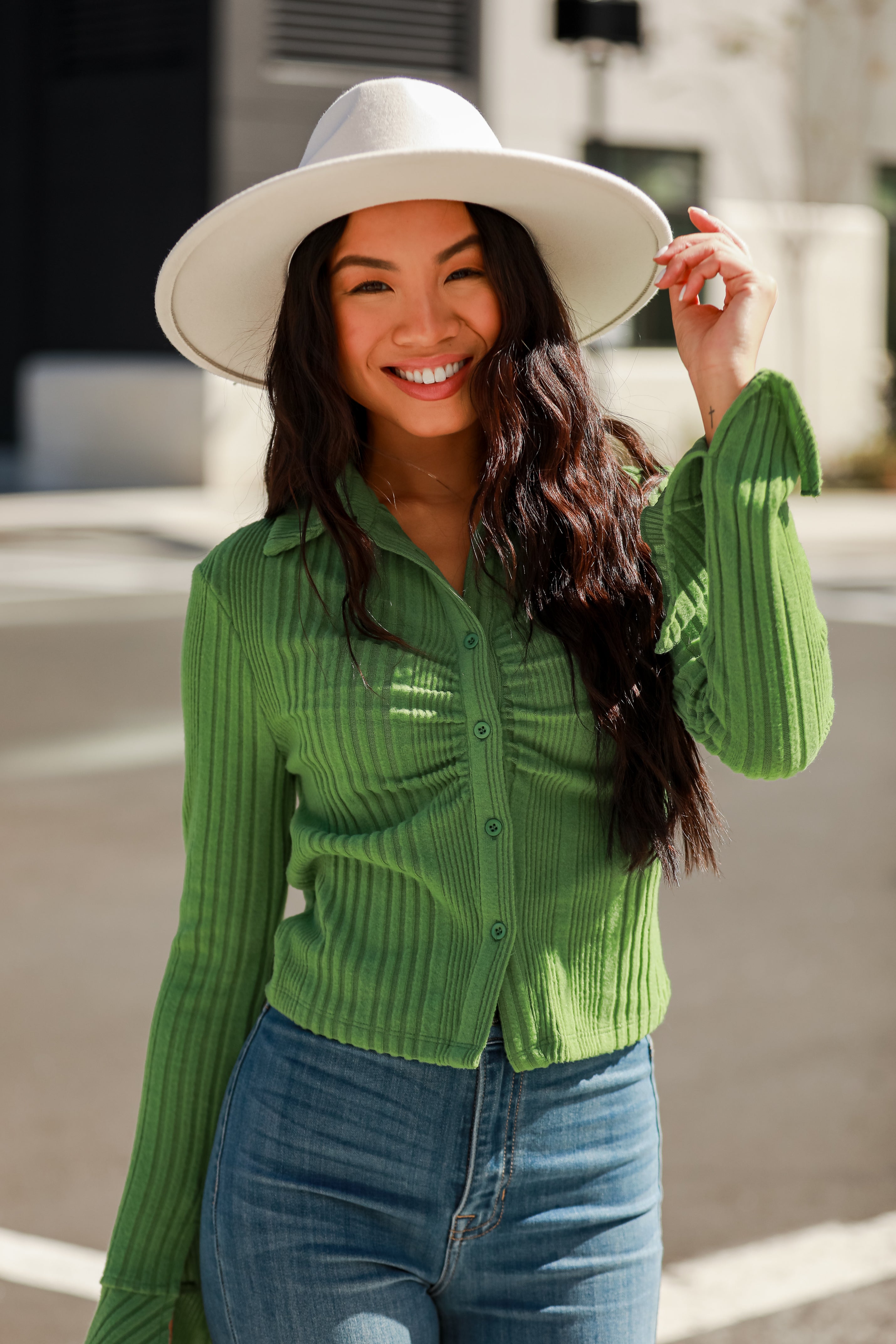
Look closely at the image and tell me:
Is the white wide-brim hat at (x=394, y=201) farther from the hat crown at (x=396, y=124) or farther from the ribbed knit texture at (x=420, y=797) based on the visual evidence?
the ribbed knit texture at (x=420, y=797)

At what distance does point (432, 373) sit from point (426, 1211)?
998 mm

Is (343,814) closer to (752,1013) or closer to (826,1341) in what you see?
(826,1341)

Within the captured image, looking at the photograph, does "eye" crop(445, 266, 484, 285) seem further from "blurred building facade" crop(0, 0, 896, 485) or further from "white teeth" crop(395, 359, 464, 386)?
"blurred building facade" crop(0, 0, 896, 485)

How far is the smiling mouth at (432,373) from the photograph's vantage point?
2.23m

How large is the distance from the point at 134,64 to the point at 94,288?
278 cm

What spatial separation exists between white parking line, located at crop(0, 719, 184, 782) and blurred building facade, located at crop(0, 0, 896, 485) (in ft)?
33.1

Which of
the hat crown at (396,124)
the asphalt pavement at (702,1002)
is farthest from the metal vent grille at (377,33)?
the hat crown at (396,124)

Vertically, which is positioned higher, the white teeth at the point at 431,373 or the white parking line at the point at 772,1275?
the white teeth at the point at 431,373

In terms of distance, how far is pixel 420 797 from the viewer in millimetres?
2109

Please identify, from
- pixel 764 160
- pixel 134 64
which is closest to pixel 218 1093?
pixel 134 64

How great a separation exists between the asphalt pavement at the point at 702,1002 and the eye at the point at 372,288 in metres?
2.21

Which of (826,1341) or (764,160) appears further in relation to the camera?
(764,160)

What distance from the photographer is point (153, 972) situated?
572 cm

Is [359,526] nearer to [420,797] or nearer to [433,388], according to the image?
[433,388]
